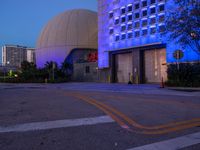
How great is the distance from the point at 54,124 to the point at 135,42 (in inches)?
1368

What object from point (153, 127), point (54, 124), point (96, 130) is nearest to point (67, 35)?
point (54, 124)

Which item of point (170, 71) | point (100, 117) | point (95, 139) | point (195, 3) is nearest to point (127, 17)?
point (170, 71)

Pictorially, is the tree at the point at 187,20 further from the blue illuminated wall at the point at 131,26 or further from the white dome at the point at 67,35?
the white dome at the point at 67,35

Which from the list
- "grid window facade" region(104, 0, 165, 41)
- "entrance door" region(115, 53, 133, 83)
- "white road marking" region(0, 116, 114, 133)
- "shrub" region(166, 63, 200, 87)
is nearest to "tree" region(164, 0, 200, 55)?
"shrub" region(166, 63, 200, 87)

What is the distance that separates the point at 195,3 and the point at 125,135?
13.9 meters

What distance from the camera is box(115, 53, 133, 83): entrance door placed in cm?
4344

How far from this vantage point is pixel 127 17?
42.6m

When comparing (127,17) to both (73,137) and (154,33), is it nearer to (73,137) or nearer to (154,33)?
(154,33)

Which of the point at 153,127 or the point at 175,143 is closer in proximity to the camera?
the point at 175,143

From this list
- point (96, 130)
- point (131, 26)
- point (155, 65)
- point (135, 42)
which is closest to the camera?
point (96, 130)

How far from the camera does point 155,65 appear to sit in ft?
129

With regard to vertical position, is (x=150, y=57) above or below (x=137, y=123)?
above

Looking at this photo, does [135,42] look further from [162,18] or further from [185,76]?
[185,76]

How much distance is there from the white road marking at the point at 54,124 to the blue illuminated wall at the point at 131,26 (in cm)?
2695
